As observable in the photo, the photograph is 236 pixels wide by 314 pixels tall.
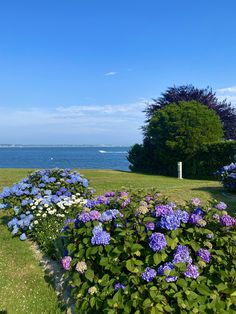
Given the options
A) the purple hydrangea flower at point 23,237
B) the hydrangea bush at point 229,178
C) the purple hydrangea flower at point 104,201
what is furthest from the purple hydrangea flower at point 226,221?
the hydrangea bush at point 229,178

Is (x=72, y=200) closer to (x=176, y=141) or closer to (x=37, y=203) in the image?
(x=37, y=203)

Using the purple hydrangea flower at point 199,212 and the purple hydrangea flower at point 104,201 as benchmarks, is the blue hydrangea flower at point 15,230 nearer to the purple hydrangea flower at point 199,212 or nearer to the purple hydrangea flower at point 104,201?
the purple hydrangea flower at point 104,201

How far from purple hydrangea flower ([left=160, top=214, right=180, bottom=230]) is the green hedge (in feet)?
47.8

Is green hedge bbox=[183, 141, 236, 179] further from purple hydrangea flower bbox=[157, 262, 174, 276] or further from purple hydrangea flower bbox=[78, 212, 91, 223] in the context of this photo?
purple hydrangea flower bbox=[157, 262, 174, 276]

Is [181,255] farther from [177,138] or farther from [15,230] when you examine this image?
[177,138]

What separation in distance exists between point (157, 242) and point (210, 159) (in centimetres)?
1635

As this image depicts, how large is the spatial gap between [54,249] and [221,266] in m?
2.77

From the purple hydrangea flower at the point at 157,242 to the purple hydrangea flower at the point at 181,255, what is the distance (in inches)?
5.2

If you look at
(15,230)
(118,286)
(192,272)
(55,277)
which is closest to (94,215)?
(118,286)

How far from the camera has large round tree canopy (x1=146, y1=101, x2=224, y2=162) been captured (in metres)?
20.2

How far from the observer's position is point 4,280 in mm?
4707

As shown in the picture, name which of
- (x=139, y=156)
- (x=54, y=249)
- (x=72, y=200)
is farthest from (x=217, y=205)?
(x=139, y=156)

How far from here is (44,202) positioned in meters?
6.28

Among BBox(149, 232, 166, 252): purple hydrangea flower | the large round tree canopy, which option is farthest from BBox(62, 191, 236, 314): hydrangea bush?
the large round tree canopy
